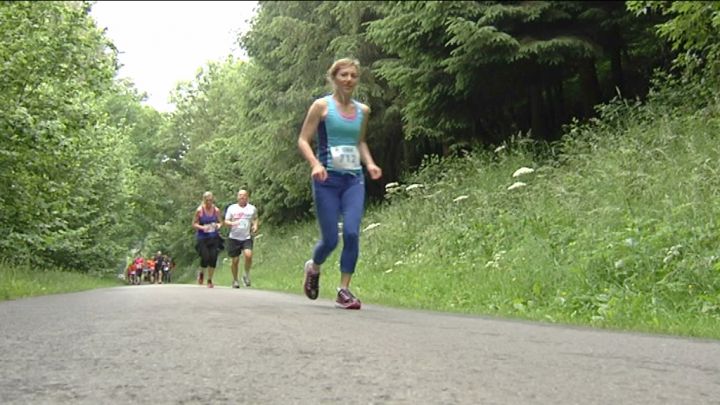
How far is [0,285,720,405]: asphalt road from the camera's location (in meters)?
3.16

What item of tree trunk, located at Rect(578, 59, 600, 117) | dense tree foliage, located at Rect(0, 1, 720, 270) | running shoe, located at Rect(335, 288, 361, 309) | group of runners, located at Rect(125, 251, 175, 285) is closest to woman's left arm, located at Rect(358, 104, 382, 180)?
running shoe, located at Rect(335, 288, 361, 309)

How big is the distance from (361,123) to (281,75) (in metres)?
16.7

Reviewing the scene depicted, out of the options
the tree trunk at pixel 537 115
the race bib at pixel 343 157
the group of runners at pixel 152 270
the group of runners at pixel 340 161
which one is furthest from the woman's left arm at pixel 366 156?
the group of runners at pixel 152 270

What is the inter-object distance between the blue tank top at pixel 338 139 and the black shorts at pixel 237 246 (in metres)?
8.73

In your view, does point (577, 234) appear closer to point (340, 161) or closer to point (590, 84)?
point (340, 161)

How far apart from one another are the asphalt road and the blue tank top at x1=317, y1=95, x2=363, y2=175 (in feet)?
6.41

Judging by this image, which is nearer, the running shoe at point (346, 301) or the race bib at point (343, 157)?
the race bib at point (343, 157)

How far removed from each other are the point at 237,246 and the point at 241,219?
0.64 metres

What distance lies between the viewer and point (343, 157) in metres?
7.42

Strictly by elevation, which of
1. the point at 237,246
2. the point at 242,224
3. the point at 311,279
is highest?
the point at 242,224

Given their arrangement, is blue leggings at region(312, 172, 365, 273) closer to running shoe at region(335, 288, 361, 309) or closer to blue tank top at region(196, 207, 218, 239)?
running shoe at region(335, 288, 361, 309)

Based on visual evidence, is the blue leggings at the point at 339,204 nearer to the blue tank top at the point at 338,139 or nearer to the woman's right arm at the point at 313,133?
the blue tank top at the point at 338,139

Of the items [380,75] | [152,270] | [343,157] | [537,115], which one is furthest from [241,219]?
[152,270]

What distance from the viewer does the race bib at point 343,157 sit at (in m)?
7.41
